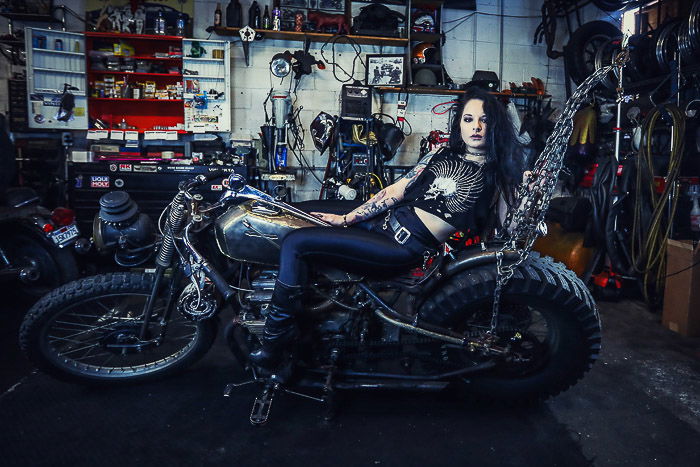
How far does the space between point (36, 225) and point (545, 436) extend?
3379mm

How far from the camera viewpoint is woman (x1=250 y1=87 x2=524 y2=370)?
1817 millimetres

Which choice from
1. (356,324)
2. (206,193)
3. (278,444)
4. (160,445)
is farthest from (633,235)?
(206,193)

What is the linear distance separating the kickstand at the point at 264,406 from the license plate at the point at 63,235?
6.74ft

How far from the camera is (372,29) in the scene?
5395mm

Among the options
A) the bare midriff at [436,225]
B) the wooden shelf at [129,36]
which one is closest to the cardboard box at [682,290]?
the bare midriff at [436,225]

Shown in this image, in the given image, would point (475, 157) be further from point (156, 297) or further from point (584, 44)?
point (584, 44)

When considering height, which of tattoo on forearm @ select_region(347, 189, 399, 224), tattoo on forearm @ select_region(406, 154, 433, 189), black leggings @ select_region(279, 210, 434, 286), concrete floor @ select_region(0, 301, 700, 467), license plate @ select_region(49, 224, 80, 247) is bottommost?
concrete floor @ select_region(0, 301, 700, 467)

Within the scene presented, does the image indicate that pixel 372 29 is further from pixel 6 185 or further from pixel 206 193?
pixel 6 185

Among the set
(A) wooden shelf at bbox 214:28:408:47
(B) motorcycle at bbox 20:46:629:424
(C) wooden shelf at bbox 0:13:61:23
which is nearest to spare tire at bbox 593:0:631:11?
(A) wooden shelf at bbox 214:28:408:47

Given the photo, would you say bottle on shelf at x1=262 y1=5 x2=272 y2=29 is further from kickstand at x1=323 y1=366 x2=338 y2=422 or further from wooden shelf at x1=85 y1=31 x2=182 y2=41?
kickstand at x1=323 y1=366 x2=338 y2=422

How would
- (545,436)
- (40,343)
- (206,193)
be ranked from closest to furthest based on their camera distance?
(545,436)
(40,343)
(206,193)

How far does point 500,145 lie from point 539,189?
253 mm

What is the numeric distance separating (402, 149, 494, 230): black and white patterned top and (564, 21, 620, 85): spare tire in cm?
437

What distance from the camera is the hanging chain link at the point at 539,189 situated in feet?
5.96
